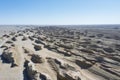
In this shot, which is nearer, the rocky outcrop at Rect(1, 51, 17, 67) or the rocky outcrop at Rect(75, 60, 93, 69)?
the rocky outcrop at Rect(75, 60, 93, 69)

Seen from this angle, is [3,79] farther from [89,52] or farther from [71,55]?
[89,52]

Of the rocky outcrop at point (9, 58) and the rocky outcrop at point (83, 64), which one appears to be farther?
the rocky outcrop at point (9, 58)

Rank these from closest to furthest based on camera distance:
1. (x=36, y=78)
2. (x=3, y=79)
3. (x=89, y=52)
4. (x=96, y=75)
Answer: (x=36, y=78), (x=3, y=79), (x=96, y=75), (x=89, y=52)

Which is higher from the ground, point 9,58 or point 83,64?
point 9,58

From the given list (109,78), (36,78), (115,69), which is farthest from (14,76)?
(115,69)

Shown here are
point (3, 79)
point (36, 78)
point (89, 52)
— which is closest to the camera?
point (36, 78)

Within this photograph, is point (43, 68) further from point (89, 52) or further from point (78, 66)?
point (89, 52)

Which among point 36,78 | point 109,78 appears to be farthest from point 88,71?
point 36,78

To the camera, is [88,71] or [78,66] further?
[78,66]

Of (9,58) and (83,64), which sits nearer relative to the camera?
(83,64)
